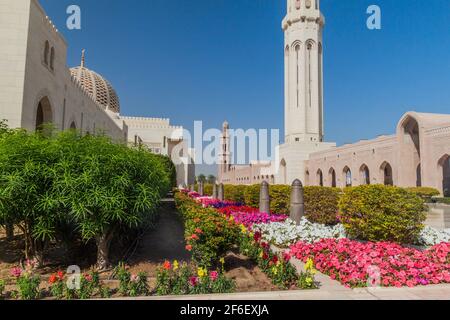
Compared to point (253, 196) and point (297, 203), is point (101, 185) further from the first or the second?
point (253, 196)

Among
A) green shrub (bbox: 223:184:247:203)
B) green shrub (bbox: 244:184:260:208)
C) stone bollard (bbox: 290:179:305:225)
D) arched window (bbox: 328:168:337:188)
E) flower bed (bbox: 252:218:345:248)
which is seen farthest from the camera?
arched window (bbox: 328:168:337:188)

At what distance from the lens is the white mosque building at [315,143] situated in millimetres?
24531

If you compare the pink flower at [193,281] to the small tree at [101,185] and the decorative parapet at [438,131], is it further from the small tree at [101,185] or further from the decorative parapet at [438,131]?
the decorative parapet at [438,131]

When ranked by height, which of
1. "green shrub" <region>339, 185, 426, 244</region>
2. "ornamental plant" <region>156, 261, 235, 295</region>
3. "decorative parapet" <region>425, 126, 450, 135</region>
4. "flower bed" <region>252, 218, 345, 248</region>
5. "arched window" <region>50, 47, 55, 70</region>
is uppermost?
"arched window" <region>50, 47, 55, 70</region>

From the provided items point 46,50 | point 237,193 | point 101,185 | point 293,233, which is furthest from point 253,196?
point 46,50

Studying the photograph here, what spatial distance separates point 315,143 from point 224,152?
35.4 metres

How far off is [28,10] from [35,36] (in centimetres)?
91

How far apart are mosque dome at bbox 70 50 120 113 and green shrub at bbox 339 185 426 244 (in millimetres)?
33071

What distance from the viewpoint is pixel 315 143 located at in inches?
1537

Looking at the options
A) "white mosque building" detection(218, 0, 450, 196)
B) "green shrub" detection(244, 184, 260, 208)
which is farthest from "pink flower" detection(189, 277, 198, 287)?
"white mosque building" detection(218, 0, 450, 196)

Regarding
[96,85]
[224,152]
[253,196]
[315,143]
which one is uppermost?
[96,85]

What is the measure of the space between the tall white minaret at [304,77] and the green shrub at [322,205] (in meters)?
31.6

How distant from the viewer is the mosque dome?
1314 inches

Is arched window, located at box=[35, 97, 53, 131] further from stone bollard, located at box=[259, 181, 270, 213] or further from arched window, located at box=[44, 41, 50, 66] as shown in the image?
stone bollard, located at box=[259, 181, 270, 213]
